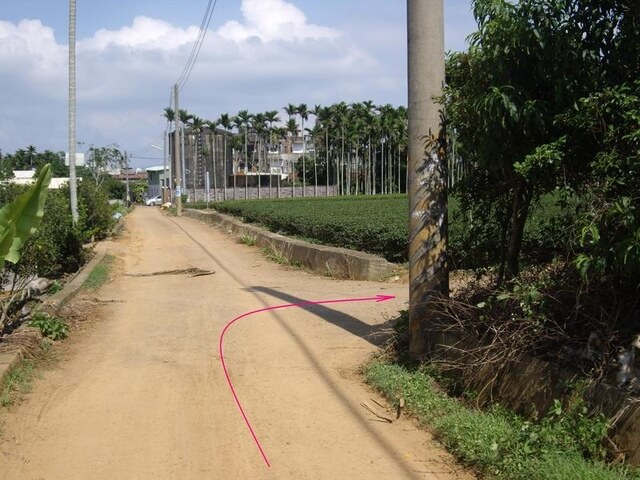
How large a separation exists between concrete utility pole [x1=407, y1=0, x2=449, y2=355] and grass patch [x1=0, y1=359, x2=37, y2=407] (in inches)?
153

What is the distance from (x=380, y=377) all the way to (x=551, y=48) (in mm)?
3397

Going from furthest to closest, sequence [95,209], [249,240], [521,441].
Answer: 1. [95,209]
2. [249,240]
3. [521,441]

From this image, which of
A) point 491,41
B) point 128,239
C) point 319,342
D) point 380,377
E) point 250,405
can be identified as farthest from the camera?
point 128,239

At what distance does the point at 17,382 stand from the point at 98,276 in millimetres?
8152

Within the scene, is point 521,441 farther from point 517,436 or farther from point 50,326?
point 50,326

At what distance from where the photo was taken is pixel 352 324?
940cm

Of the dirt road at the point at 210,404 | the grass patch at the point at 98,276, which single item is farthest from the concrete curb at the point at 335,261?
the grass patch at the point at 98,276

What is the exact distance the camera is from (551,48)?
17.5ft

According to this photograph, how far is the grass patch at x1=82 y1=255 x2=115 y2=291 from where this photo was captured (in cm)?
1319

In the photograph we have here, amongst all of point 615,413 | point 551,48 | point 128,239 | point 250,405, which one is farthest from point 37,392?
point 128,239

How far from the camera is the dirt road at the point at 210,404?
189 inches

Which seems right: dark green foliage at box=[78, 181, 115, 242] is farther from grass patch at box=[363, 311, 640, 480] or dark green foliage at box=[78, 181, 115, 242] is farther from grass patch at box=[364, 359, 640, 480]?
grass patch at box=[364, 359, 640, 480]

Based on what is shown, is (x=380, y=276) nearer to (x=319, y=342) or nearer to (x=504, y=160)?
(x=319, y=342)

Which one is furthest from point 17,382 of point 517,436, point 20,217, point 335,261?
point 335,261
